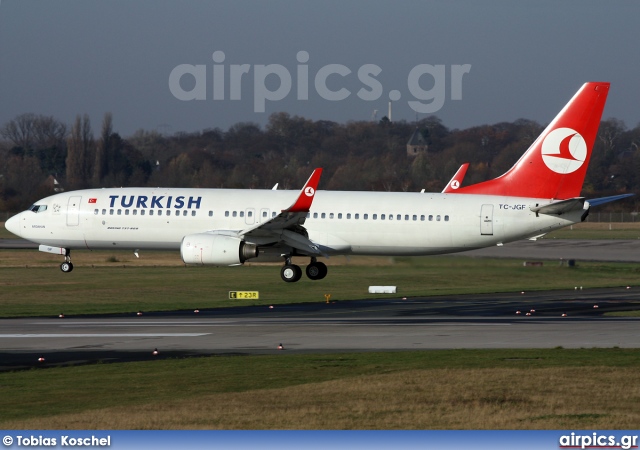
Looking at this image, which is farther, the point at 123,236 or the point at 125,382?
the point at 123,236

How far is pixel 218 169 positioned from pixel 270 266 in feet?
292

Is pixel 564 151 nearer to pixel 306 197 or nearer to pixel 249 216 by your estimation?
pixel 306 197

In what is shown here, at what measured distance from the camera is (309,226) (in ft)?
162

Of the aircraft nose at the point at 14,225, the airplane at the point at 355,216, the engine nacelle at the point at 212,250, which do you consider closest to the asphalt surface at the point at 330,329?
the engine nacelle at the point at 212,250

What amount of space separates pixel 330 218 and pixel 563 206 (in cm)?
1039

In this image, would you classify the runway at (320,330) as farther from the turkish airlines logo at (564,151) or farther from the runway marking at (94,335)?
the turkish airlines logo at (564,151)

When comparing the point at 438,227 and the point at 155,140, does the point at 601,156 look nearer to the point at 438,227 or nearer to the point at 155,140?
the point at 155,140

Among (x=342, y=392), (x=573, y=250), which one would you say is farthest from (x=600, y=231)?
(x=342, y=392)

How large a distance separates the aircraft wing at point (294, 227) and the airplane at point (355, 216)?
5cm

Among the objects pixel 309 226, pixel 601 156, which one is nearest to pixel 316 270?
pixel 309 226

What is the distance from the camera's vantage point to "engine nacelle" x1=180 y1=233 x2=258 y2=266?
4681cm

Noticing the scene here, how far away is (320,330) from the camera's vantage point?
1478 inches

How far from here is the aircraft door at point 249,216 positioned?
49.3 meters

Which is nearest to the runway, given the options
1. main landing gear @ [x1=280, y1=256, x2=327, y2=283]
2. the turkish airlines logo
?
main landing gear @ [x1=280, y1=256, x2=327, y2=283]
